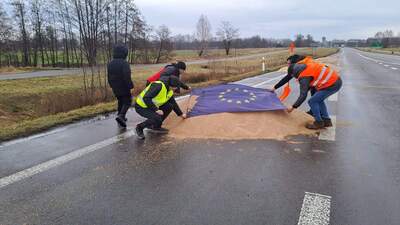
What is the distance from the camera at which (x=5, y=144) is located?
19.5 feet

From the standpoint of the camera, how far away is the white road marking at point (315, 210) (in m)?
3.17

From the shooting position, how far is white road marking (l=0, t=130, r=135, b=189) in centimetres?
427

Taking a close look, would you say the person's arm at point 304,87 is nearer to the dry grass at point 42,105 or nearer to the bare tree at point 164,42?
the dry grass at point 42,105

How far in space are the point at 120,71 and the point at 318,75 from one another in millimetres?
3974

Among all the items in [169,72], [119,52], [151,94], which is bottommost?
[151,94]

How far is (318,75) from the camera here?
659cm

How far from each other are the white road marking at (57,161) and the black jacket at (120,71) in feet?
4.19

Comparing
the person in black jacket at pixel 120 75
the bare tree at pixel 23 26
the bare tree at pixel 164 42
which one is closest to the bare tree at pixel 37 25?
the bare tree at pixel 23 26

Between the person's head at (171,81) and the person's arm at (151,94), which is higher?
the person's head at (171,81)

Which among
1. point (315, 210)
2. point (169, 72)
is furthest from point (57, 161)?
point (315, 210)

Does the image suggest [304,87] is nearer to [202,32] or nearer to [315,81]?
[315,81]

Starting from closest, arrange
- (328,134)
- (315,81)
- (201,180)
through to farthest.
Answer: (201,180) < (328,134) < (315,81)

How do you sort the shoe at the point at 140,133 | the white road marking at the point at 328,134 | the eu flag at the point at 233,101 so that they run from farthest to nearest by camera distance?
the eu flag at the point at 233,101 < the shoe at the point at 140,133 < the white road marking at the point at 328,134

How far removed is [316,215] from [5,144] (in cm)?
524
